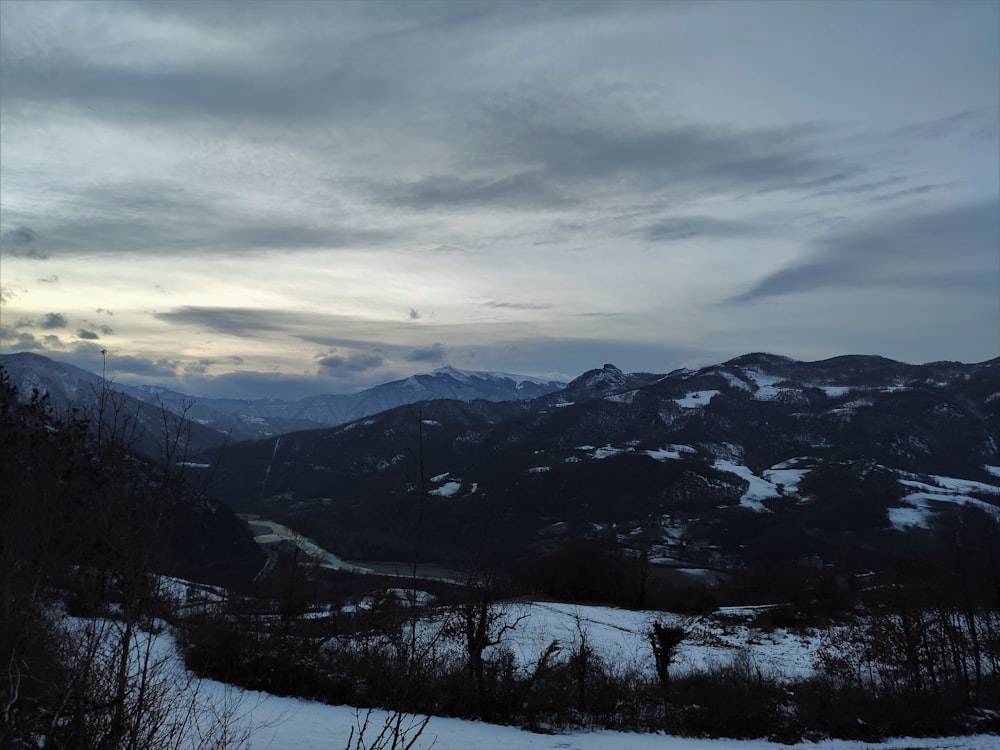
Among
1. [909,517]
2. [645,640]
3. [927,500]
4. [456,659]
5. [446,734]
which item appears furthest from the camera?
[927,500]

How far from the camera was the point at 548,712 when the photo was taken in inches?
1057

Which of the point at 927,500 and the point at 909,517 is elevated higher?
the point at 927,500

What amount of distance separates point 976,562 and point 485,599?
59849mm

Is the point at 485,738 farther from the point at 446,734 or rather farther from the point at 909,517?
the point at 909,517

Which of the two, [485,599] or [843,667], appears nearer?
[485,599]

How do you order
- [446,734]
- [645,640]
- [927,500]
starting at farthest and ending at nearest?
[927,500], [645,640], [446,734]

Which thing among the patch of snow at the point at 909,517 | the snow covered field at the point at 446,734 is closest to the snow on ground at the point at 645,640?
the snow covered field at the point at 446,734

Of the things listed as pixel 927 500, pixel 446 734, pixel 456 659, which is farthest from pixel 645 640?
pixel 927 500

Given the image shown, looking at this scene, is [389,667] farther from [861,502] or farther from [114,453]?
[861,502]

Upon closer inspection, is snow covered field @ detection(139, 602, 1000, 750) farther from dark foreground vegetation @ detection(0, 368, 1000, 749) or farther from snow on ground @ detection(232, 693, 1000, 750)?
dark foreground vegetation @ detection(0, 368, 1000, 749)

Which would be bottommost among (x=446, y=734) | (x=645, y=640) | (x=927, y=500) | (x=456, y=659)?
(x=927, y=500)

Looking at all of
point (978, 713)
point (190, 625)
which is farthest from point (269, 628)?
point (978, 713)

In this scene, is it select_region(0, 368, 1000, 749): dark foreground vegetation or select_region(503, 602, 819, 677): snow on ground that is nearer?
select_region(0, 368, 1000, 749): dark foreground vegetation

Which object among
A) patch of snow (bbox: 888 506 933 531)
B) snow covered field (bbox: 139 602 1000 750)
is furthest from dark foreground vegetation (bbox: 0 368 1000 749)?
patch of snow (bbox: 888 506 933 531)
